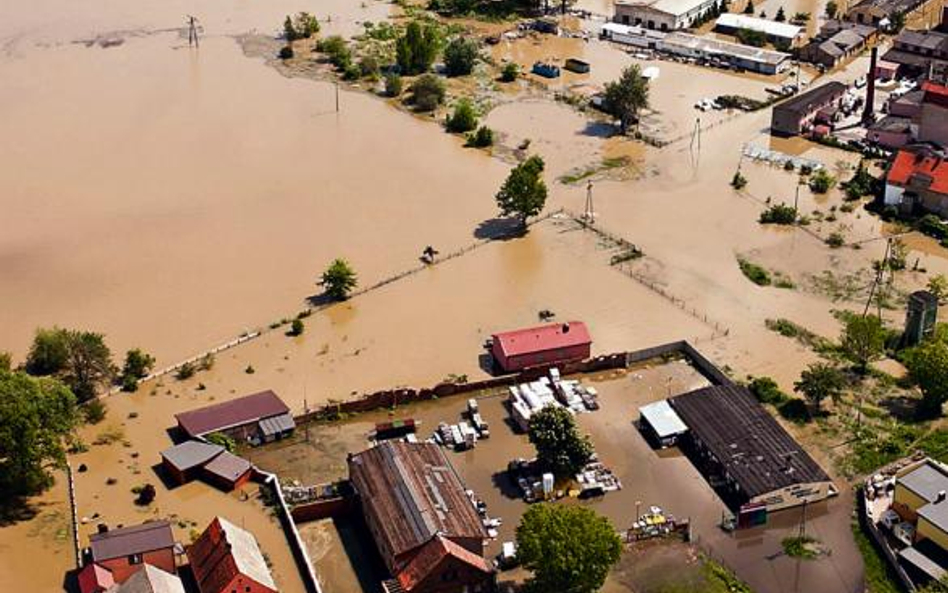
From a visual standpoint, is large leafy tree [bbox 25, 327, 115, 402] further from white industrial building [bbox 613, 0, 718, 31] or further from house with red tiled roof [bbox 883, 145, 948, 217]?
white industrial building [bbox 613, 0, 718, 31]

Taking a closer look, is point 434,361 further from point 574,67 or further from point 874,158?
point 574,67

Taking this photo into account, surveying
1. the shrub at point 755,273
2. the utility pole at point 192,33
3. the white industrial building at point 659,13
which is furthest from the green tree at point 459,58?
the shrub at point 755,273

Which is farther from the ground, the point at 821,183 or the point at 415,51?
the point at 415,51

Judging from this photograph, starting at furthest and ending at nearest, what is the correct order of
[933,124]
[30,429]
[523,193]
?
[933,124], [523,193], [30,429]

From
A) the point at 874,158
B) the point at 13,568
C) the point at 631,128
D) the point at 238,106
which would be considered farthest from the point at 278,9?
the point at 13,568

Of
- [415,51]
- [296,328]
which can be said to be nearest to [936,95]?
[415,51]

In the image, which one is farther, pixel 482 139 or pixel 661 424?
pixel 482 139

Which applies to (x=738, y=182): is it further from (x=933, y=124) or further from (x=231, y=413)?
(x=231, y=413)

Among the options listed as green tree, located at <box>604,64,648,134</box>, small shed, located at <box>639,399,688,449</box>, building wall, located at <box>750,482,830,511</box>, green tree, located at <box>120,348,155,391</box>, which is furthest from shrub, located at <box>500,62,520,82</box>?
building wall, located at <box>750,482,830,511</box>
